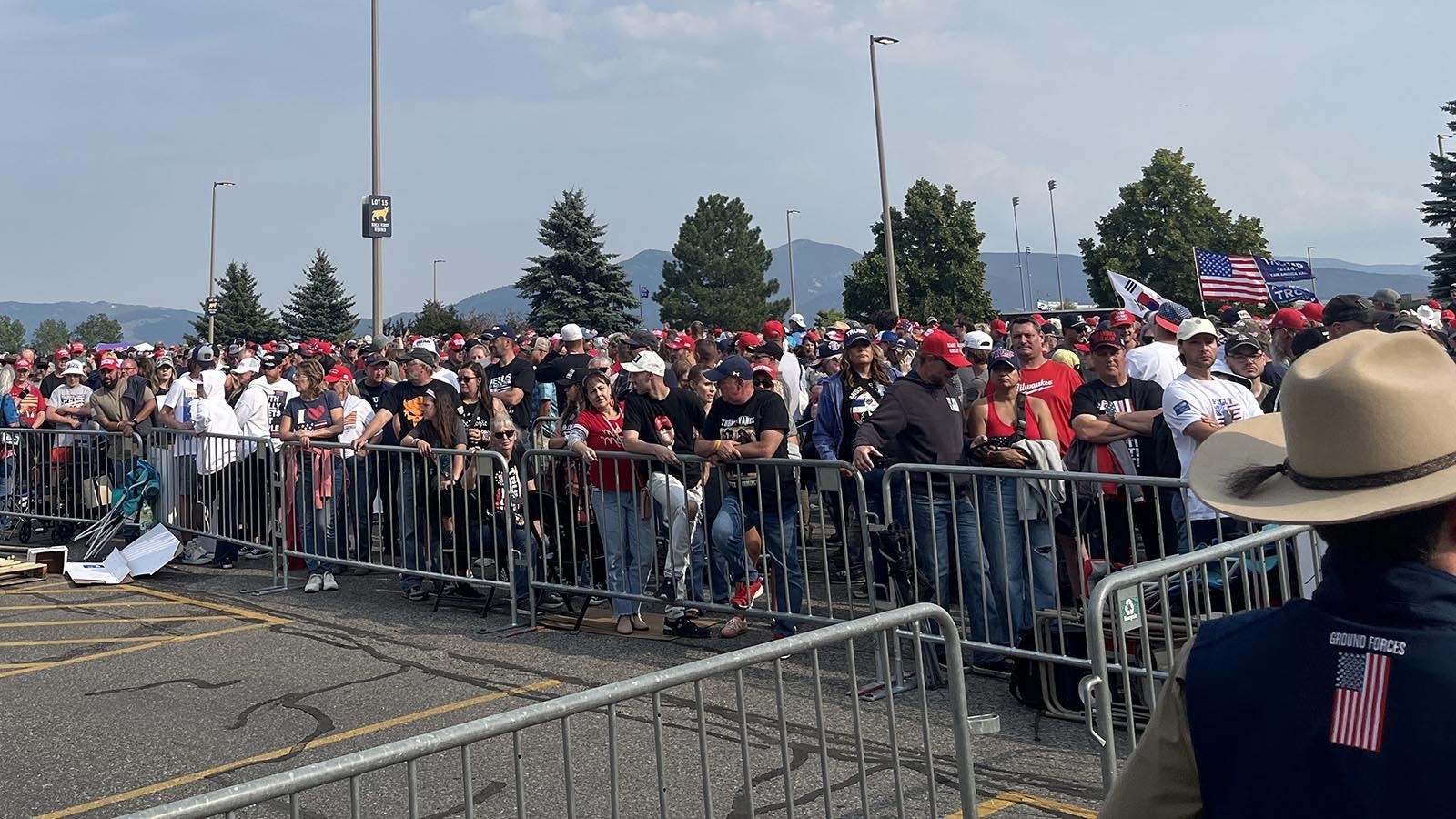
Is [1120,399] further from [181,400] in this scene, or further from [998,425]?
[181,400]

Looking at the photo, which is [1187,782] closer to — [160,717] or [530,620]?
[160,717]

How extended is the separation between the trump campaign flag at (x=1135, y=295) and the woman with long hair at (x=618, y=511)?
30.9 feet

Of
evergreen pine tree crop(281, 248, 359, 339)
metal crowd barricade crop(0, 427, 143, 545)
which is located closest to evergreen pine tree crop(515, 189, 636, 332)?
evergreen pine tree crop(281, 248, 359, 339)

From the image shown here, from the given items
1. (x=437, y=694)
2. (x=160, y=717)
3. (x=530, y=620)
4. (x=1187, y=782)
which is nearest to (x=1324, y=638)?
(x=1187, y=782)

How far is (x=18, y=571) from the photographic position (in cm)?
1146

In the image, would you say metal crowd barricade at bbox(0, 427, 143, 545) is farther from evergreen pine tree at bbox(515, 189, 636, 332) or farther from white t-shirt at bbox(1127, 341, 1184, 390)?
evergreen pine tree at bbox(515, 189, 636, 332)

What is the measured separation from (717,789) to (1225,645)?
370 cm

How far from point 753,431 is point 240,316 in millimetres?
68222

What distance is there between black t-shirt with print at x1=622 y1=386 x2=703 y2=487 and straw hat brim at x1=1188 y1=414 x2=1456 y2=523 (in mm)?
6714

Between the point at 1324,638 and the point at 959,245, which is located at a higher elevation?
the point at 959,245

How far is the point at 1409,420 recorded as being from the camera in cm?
171

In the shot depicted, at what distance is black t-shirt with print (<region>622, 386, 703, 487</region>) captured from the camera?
8773mm

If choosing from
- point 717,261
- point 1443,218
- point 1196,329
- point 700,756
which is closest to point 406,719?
point 700,756

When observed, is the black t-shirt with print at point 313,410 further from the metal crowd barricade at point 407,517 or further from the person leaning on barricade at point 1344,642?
the person leaning on barricade at point 1344,642
